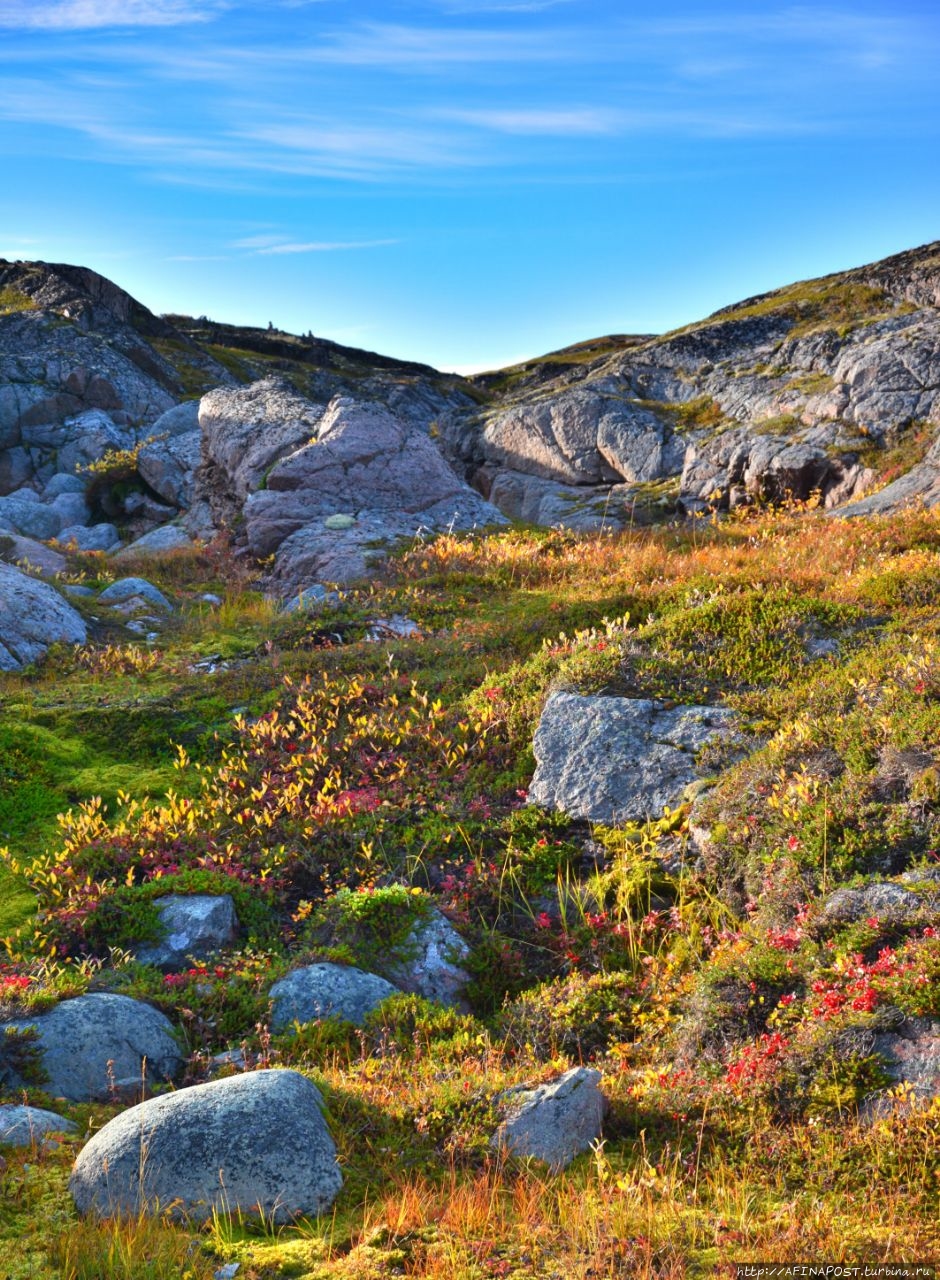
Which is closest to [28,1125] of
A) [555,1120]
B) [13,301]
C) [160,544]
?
[555,1120]

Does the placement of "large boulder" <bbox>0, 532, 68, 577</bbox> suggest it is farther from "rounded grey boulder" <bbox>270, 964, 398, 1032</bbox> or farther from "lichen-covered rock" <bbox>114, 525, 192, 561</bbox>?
"rounded grey boulder" <bbox>270, 964, 398, 1032</bbox>

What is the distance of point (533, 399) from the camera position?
127 feet

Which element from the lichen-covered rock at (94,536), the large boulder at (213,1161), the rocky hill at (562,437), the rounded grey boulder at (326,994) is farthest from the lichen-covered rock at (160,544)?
the large boulder at (213,1161)

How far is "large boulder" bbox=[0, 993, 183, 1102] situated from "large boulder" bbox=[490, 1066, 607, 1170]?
7.93 ft

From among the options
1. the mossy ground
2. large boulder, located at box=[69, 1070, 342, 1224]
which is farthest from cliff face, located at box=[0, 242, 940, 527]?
large boulder, located at box=[69, 1070, 342, 1224]

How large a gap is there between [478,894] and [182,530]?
24.3m

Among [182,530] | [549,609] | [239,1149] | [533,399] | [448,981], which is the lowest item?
[448,981]

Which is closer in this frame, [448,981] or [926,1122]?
[926,1122]

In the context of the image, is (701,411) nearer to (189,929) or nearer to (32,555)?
(32,555)

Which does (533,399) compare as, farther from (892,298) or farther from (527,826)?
(527,826)

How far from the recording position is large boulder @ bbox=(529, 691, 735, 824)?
28.6ft

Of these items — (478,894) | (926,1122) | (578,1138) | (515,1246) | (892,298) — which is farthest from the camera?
(892,298)

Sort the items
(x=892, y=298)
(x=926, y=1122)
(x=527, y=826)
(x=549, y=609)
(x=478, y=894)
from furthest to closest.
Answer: (x=892, y=298) < (x=549, y=609) < (x=527, y=826) < (x=478, y=894) < (x=926, y=1122)

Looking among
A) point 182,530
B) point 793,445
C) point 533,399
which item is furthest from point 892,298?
point 182,530
